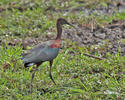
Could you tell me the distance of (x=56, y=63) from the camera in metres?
8.12

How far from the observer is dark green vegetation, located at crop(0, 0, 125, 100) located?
670 centimetres

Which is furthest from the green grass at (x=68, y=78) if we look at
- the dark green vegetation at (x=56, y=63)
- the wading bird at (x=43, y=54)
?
the wading bird at (x=43, y=54)

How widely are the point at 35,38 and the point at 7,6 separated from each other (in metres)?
2.34

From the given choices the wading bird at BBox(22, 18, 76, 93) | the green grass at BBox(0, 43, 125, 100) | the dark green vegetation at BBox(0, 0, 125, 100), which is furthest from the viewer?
the wading bird at BBox(22, 18, 76, 93)

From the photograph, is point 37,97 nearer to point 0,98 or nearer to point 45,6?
point 0,98

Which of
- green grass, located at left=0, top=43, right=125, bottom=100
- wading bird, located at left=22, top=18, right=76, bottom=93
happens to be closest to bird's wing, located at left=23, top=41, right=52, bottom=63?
wading bird, located at left=22, top=18, right=76, bottom=93

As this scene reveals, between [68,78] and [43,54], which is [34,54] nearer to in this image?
[43,54]

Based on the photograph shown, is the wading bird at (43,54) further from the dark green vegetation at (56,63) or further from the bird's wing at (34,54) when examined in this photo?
the dark green vegetation at (56,63)

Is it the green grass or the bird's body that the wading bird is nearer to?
the bird's body

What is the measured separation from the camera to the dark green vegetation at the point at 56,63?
22.0ft

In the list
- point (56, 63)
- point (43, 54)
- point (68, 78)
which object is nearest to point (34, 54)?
point (43, 54)

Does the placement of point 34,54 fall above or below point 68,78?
above

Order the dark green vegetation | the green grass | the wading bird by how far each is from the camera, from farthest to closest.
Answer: the wading bird < the dark green vegetation < the green grass

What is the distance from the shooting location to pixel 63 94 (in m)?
6.69
